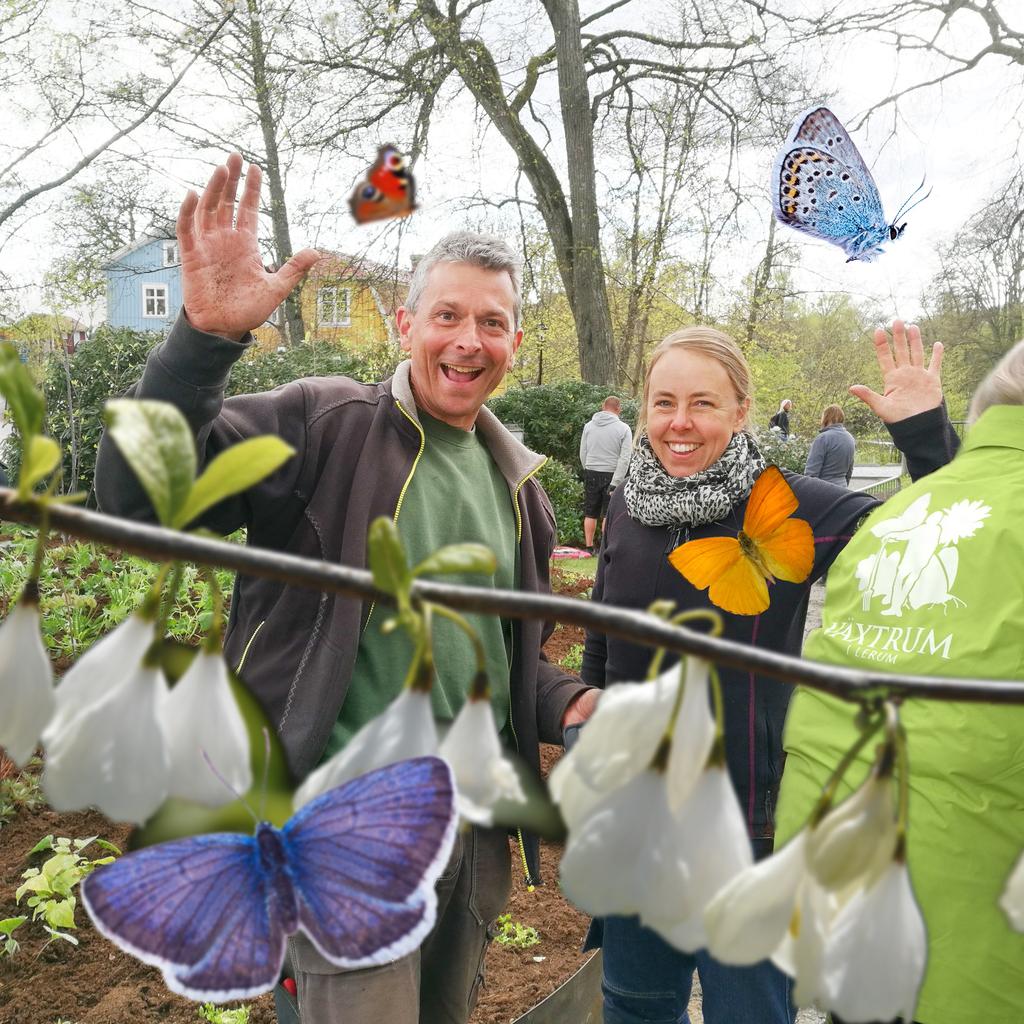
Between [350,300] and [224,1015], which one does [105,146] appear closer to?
[350,300]

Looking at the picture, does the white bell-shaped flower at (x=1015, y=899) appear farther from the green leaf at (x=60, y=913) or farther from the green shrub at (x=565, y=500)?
the green shrub at (x=565, y=500)

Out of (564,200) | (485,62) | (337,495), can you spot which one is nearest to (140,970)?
(337,495)

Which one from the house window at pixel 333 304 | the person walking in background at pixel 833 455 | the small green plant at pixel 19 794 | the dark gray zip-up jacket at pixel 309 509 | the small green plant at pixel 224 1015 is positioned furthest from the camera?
the house window at pixel 333 304

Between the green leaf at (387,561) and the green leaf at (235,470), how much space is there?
7 cm

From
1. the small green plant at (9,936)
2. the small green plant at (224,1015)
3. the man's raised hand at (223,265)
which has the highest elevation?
the man's raised hand at (223,265)

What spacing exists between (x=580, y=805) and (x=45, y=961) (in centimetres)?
326

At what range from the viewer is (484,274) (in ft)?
7.15

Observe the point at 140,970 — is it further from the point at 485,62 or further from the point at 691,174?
the point at 691,174

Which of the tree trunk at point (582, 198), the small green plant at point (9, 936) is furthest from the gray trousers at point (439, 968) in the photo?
the tree trunk at point (582, 198)

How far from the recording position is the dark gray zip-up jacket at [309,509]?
1577mm

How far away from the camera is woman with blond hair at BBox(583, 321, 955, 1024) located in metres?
2.13

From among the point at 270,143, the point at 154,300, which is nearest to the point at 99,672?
the point at 270,143

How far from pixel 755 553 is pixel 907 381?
95 cm

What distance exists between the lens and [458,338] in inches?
84.0
